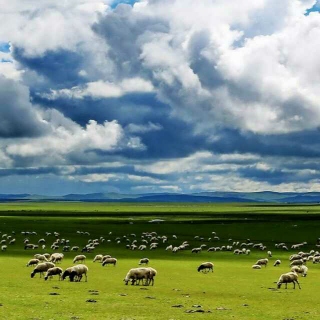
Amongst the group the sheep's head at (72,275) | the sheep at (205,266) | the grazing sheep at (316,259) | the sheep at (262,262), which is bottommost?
the grazing sheep at (316,259)

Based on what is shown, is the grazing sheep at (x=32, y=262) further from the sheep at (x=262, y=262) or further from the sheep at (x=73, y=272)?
the sheep at (x=262, y=262)

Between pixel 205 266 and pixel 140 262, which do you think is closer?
pixel 205 266

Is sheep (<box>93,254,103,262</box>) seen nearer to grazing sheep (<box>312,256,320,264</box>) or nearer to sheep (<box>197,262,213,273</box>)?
sheep (<box>197,262,213,273</box>)

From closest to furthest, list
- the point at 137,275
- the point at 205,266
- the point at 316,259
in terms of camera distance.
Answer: the point at 137,275, the point at 205,266, the point at 316,259

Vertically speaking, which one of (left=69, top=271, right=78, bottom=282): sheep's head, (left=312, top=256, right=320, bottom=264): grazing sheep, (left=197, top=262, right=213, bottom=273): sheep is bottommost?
(left=312, top=256, right=320, bottom=264): grazing sheep

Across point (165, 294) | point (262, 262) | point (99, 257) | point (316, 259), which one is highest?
point (165, 294)

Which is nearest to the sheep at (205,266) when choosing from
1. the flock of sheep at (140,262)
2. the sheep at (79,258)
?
the flock of sheep at (140,262)

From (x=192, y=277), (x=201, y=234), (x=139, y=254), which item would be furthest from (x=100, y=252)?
(x=201, y=234)

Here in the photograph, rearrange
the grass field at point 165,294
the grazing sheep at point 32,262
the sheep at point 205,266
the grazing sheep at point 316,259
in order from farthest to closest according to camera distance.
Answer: the grazing sheep at point 316,259, the grazing sheep at point 32,262, the sheep at point 205,266, the grass field at point 165,294

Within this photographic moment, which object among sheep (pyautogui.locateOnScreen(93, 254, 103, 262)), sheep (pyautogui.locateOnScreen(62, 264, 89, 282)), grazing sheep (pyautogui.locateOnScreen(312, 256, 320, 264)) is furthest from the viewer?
grazing sheep (pyautogui.locateOnScreen(312, 256, 320, 264))

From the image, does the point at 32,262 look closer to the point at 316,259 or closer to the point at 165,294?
the point at 165,294

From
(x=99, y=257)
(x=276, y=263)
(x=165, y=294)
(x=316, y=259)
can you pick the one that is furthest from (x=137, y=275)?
(x=316, y=259)

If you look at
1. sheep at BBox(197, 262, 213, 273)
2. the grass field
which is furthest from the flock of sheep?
the grass field

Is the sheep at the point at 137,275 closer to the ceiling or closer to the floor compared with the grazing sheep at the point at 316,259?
closer to the ceiling
